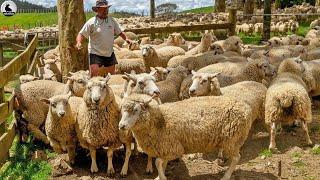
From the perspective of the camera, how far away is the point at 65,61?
9.27 metres

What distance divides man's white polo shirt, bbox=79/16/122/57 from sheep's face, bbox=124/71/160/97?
122 centimetres

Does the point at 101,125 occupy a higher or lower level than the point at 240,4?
lower

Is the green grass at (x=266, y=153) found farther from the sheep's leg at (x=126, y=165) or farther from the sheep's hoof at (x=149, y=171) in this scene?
the sheep's leg at (x=126, y=165)

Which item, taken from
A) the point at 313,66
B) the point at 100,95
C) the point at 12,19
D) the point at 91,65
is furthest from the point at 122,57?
the point at 12,19

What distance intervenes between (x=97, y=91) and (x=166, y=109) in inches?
38.0

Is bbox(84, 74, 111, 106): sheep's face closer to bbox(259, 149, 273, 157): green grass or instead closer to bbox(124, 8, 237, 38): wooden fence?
bbox(259, 149, 273, 157): green grass

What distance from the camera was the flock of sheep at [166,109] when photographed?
5.87m

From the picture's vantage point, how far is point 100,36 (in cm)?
812

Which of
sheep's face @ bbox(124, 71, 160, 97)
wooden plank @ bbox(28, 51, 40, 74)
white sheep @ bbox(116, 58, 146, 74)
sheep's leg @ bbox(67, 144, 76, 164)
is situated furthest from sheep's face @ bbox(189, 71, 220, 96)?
wooden plank @ bbox(28, 51, 40, 74)

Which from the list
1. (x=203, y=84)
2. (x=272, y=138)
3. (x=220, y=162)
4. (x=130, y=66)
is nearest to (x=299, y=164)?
(x=272, y=138)

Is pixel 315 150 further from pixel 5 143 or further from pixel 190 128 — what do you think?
pixel 5 143

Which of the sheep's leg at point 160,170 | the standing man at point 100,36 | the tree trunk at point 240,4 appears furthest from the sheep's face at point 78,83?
the tree trunk at point 240,4

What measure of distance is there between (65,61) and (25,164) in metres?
2.92

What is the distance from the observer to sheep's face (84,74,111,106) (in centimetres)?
612
